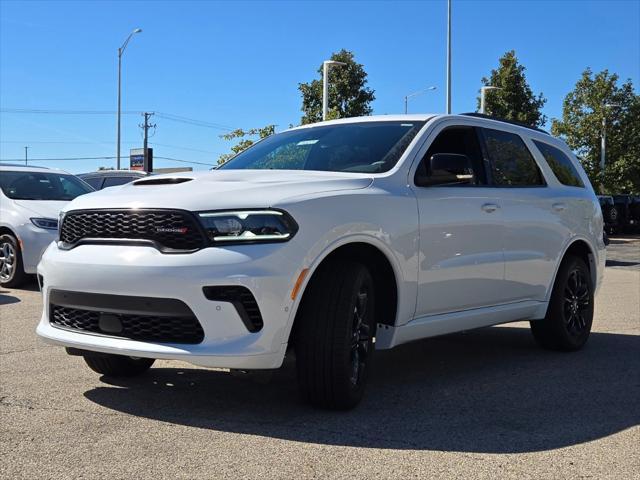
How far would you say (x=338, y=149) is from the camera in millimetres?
5105

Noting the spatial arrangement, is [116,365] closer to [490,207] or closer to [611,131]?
[490,207]

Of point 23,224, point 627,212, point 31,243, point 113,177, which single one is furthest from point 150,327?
point 627,212

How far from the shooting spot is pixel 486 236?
5203 mm

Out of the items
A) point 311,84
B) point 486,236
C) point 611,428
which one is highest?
point 311,84

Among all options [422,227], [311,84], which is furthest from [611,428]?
[311,84]

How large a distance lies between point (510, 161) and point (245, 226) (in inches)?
112

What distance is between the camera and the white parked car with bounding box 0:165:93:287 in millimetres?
9656

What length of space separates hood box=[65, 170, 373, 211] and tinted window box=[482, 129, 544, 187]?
61.8 inches

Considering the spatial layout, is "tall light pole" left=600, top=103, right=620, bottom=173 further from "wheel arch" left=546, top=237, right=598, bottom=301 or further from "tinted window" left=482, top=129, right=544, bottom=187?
"tinted window" left=482, top=129, right=544, bottom=187

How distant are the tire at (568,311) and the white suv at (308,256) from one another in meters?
0.60

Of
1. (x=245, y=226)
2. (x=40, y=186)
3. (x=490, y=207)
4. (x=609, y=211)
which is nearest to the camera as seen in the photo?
(x=245, y=226)

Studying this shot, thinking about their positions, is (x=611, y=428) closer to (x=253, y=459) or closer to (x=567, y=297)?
(x=253, y=459)

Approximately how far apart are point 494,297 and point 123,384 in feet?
8.55

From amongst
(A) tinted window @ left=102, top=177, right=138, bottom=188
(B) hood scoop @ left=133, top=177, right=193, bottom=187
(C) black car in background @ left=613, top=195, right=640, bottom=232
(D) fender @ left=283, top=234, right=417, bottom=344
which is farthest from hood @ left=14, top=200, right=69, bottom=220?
(C) black car in background @ left=613, top=195, right=640, bottom=232
